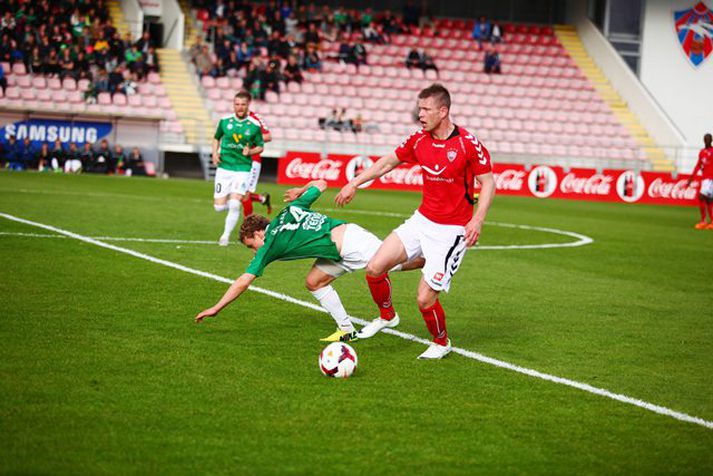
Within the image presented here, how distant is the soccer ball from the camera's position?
275 inches

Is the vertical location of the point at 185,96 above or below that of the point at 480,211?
above

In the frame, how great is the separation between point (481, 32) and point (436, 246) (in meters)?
37.5

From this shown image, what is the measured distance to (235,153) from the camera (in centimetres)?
1591

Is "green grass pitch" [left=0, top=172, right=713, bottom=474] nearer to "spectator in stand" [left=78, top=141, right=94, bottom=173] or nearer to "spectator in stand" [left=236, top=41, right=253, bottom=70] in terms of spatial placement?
"spectator in stand" [left=78, top=141, right=94, bottom=173]

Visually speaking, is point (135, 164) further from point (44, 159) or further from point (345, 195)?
point (345, 195)

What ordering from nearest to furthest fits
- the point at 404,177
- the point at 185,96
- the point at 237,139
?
the point at 237,139
the point at 404,177
the point at 185,96

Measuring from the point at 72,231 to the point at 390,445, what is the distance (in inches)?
429

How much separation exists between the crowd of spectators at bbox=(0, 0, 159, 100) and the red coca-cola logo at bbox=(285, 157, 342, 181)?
6839 mm

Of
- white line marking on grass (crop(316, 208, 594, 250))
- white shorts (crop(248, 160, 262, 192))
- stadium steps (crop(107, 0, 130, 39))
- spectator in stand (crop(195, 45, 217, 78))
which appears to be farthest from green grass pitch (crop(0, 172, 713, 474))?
stadium steps (crop(107, 0, 130, 39))

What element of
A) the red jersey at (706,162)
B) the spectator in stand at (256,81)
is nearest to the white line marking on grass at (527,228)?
the red jersey at (706,162)

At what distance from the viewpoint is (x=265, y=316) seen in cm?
936

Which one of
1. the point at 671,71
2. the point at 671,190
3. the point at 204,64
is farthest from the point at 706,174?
the point at 671,71

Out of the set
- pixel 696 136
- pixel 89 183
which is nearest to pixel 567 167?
pixel 696 136

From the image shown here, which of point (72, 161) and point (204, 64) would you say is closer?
point (72, 161)
